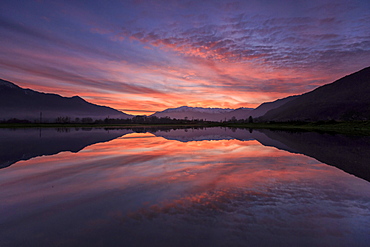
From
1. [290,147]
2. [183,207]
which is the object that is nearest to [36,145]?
[183,207]

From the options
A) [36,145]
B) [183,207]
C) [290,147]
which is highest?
[290,147]

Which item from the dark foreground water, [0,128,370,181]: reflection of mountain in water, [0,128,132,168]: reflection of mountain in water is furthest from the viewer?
[0,128,132,168]: reflection of mountain in water

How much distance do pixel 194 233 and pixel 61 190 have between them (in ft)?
24.2

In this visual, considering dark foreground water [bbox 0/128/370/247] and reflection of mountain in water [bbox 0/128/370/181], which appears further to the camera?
reflection of mountain in water [bbox 0/128/370/181]

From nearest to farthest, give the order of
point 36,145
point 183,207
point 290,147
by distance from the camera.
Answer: point 183,207 → point 290,147 → point 36,145

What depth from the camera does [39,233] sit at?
6.01m

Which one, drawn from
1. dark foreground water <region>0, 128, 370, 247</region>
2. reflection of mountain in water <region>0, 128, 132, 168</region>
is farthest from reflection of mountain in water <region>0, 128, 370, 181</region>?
dark foreground water <region>0, 128, 370, 247</region>

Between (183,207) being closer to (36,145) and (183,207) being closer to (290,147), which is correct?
(290,147)

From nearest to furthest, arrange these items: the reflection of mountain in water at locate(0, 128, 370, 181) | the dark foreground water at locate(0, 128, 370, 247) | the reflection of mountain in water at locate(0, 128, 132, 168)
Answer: the dark foreground water at locate(0, 128, 370, 247) → the reflection of mountain in water at locate(0, 128, 370, 181) → the reflection of mountain in water at locate(0, 128, 132, 168)

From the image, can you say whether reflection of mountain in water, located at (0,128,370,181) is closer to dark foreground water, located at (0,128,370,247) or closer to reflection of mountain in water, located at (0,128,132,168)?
reflection of mountain in water, located at (0,128,132,168)

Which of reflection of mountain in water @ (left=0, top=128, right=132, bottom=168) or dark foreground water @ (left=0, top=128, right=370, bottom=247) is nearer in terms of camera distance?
dark foreground water @ (left=0, top=128, right=370, bottom=247)

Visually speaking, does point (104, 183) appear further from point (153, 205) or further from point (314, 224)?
point (314, 224)

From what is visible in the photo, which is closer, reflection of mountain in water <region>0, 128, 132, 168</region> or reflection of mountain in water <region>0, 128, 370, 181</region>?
reflection of mountain in water <region>0, 128, 370, 181</region>

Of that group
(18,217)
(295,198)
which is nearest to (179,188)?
(295,198)
